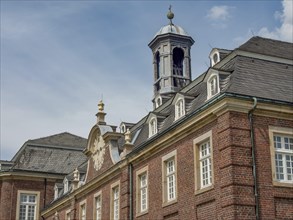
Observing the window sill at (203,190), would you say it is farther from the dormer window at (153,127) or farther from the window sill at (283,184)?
the dormer window at (153,127)

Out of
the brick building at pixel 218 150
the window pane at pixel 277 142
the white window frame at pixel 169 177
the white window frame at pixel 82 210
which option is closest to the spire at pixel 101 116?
the brick building at pixel 218 150

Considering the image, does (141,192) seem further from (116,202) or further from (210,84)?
(210,84)

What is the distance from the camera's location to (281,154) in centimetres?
2056

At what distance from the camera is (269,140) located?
20.3 m

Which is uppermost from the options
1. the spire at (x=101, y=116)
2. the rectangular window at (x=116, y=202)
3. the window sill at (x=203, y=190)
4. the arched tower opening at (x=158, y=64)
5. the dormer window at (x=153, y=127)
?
the arched tower opening at (x=158, y=64)

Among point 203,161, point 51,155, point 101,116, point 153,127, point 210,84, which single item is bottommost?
point 203,161

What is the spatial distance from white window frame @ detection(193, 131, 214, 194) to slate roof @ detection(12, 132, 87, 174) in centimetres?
2473

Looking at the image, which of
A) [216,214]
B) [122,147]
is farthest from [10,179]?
[216,214]

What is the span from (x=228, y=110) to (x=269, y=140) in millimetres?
1946

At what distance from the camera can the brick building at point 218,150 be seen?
19.6 meters

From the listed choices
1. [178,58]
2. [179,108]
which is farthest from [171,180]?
[178,58]

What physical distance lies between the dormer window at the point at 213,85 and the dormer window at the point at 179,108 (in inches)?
93.6

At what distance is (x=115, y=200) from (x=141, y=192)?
3.32m

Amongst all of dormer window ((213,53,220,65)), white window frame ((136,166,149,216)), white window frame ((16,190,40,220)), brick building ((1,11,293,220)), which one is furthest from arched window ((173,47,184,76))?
white window frame ((16,190,40,220))
